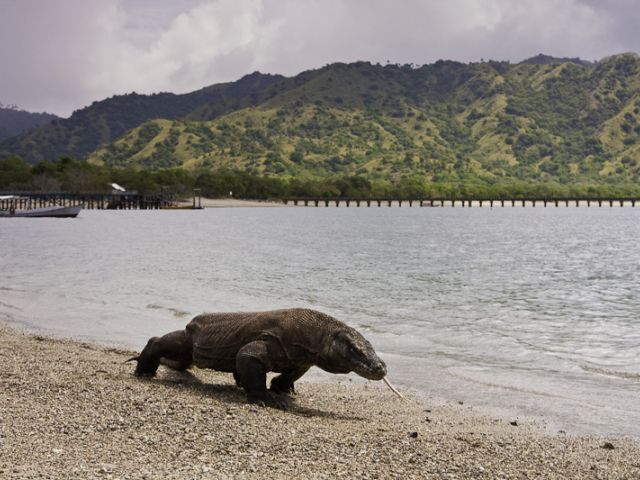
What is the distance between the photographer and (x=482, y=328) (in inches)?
866

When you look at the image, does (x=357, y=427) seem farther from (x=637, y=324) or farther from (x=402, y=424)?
(x=637, y=324)

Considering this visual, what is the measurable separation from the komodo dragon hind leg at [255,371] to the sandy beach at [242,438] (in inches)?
11.7

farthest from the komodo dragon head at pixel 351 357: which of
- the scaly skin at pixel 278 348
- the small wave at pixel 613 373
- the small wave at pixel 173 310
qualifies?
the small wave at pixel 173 310

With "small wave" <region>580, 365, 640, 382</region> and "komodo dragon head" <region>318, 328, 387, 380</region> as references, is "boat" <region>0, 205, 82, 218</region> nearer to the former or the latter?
"small wave" <region>580, 365, 640, 382</region>

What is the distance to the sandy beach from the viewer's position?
7.23 m

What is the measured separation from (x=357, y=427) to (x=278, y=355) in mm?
1572

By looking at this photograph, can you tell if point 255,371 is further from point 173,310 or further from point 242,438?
point 173,310

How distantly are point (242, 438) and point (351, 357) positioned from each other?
2285mm

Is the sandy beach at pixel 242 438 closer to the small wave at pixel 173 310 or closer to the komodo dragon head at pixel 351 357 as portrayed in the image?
the komodo dragon head at pixel 351 357

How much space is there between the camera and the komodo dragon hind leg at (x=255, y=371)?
33.4 feet

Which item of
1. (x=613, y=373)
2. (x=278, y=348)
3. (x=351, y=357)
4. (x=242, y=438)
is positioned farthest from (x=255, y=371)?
(x=613, y=373)

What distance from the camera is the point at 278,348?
10.4 meters

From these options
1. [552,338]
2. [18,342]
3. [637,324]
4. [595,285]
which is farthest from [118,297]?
[595,285]

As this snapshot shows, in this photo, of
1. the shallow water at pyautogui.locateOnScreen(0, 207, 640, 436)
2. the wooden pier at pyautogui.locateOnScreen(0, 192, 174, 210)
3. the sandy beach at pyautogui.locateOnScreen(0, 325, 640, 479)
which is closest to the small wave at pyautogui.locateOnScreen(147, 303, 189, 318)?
the shallow water at pyautogui.locateOnScreen(0, 207, 640, 436)
